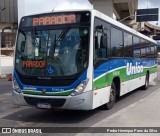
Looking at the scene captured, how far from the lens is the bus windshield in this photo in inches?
363

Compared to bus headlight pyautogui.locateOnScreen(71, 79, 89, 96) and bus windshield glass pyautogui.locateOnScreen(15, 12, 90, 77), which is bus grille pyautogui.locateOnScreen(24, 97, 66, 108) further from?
bus windshield glass pyautogui.locateOnScreen(15, 12, 90, 77)

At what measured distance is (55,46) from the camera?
937cm

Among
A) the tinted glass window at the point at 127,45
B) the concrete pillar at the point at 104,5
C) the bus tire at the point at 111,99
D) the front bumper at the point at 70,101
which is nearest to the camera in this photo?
the front bumper at the point at 70,101

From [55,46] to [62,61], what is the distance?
18.0 inches

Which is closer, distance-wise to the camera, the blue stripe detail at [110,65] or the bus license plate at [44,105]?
the bus license plate at [44,105]

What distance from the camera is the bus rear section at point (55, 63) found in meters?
9.12

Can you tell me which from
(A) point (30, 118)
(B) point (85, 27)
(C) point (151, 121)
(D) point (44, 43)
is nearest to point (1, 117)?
(A) point (30, 118)

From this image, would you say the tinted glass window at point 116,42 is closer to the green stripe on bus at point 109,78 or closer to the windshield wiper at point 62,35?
the green stripe on bus at point 109,78

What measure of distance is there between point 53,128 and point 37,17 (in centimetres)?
324

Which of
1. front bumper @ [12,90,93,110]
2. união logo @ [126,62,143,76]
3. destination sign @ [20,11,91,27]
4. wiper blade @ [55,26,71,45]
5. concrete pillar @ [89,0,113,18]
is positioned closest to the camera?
front bumper @ [12,90,93,110]

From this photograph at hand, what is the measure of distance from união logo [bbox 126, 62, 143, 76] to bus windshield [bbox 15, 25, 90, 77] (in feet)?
15.5

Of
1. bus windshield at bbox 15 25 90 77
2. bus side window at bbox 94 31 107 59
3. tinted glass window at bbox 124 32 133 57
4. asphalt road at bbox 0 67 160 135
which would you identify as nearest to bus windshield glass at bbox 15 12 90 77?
bus windshield at bbox 15 25 90 77

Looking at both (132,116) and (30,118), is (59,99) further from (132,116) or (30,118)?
(132,116)

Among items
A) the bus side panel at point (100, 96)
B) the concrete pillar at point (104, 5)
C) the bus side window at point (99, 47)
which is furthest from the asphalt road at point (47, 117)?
the concrete pillar at point (104, 5)
